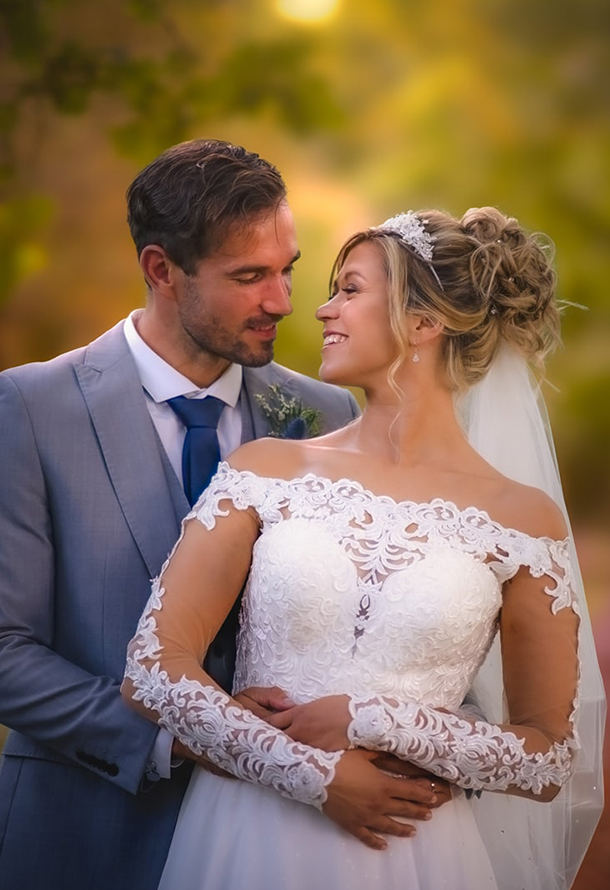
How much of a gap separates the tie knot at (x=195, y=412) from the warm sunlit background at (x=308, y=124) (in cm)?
146

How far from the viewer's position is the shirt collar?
2.53 m

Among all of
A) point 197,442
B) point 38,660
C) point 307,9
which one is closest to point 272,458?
point 197,442

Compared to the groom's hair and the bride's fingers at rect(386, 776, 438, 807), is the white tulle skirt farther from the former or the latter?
the groom's hair

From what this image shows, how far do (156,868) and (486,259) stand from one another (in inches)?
59.3

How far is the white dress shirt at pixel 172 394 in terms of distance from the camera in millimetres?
2506

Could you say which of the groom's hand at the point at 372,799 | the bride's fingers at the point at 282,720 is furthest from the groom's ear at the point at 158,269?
the groom's hand at the point at 372,799

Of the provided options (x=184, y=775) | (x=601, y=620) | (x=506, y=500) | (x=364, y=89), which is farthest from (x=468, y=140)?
(x=184, y=775)

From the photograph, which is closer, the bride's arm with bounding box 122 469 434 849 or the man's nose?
the bride's arm with bounding box 122 469 434 849

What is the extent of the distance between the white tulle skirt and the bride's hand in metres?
0.16

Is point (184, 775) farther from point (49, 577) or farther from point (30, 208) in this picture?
point (30, 208)

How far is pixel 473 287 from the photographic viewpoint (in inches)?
93.0

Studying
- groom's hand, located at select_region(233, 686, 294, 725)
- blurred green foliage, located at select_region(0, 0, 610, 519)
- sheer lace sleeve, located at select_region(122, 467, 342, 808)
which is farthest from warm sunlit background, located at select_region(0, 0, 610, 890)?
groom's hand, located at select_region(233, 686, 294, 725)

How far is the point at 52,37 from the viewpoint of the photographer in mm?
3916

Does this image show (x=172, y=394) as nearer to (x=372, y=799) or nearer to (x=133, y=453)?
(x=133, y=453)
